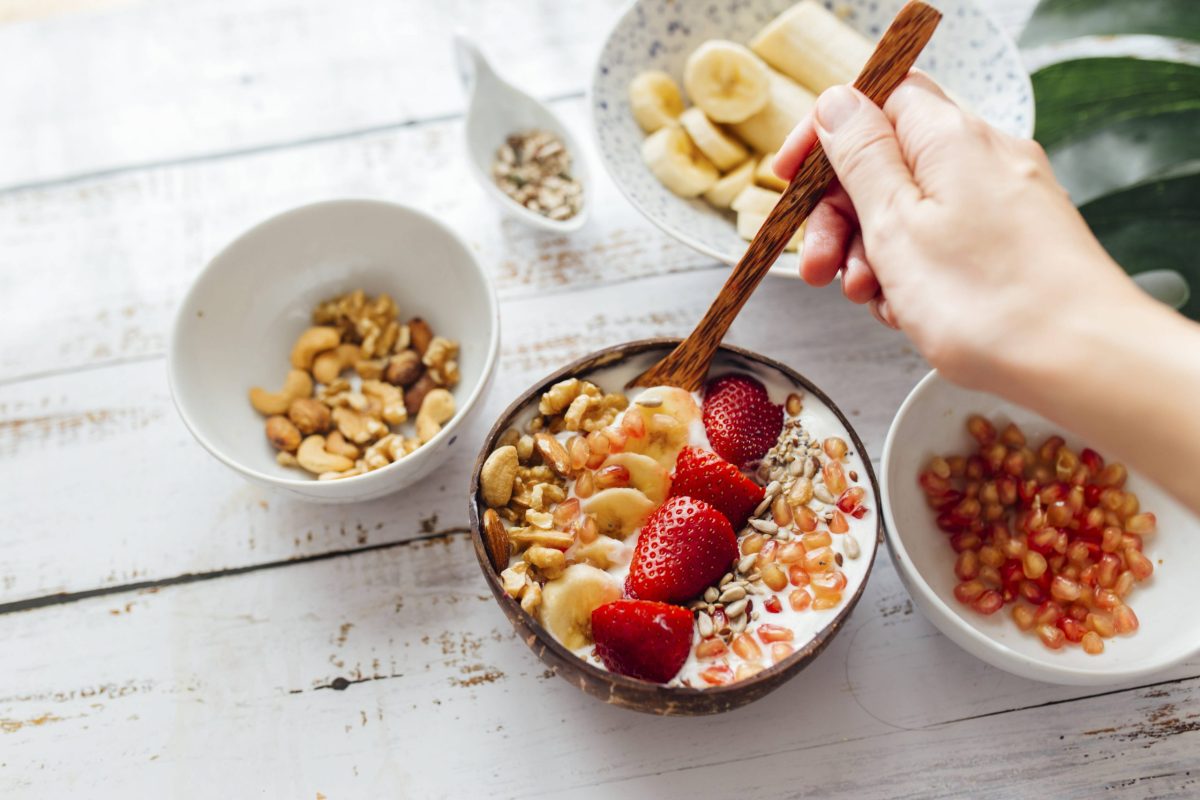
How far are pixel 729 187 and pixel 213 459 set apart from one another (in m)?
0.71

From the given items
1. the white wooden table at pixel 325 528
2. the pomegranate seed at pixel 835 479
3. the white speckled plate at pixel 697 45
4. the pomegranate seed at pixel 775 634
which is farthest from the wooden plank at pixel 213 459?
the pomegranate seed at pixel 775 634

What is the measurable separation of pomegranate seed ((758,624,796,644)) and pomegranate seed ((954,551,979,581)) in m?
0.23

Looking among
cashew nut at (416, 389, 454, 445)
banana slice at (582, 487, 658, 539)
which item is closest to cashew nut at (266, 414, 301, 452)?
cashew nut at (416, 389, 454, 445)

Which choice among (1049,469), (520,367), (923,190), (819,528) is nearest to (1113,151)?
(1049,469)

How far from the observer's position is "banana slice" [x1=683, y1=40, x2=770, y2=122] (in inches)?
45.4

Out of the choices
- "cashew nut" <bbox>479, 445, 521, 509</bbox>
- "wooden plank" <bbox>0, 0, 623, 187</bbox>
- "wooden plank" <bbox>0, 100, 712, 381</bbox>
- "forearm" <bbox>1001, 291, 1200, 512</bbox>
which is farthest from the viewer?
"wooden plank" <bbox>0, 0, 623, 187</bbox>

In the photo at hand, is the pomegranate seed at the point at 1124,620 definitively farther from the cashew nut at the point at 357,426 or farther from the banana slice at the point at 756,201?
the cashew nut at the point at 357,426

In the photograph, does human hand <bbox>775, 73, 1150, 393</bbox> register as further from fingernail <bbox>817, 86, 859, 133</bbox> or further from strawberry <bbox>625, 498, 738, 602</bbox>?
strawberry <bbox>625, 498, 738, 602</bbox>

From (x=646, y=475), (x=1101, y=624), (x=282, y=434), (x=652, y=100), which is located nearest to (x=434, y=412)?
(x=282, y=434)

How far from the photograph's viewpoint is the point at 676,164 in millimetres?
1136

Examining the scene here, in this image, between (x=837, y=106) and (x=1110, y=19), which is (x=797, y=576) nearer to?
(x=837, y=106)

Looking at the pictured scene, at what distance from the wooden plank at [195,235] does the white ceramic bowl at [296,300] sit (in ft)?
0.34

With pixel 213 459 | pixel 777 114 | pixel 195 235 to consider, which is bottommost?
pixel 213 459

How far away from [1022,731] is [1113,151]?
68cm
